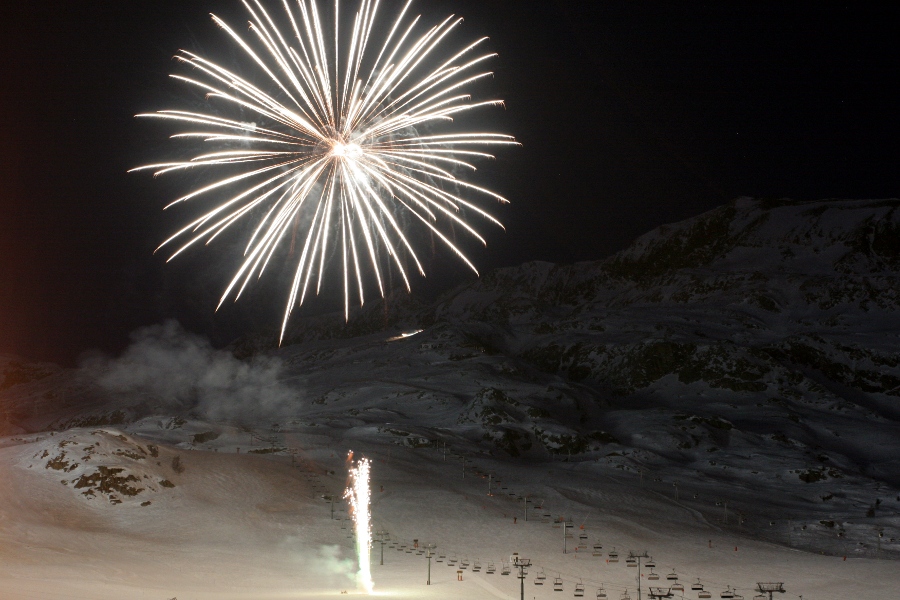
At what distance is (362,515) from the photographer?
4316 inches

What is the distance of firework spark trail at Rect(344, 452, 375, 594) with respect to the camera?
7944cm

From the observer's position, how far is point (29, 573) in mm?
66125

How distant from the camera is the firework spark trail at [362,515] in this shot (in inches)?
3127

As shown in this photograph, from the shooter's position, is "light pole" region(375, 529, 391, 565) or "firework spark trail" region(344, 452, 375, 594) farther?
"light pole" region(375, 529, 391, 565)

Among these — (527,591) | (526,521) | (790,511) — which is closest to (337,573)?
(527,591)

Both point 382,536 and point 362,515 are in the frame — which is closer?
point 382,536

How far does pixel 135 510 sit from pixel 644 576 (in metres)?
59.0

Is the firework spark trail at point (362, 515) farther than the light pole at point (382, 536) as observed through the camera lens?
No

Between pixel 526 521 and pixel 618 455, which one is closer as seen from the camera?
pixel 526 521

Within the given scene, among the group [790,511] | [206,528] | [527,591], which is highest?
[790,511]

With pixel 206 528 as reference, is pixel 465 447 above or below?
above

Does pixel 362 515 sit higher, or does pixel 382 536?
pixel 362 515

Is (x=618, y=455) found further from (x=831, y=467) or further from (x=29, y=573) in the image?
(x=29, y=573)

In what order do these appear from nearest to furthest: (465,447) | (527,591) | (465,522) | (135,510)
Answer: (527,591), (135,510), (465,522), (465,447)
